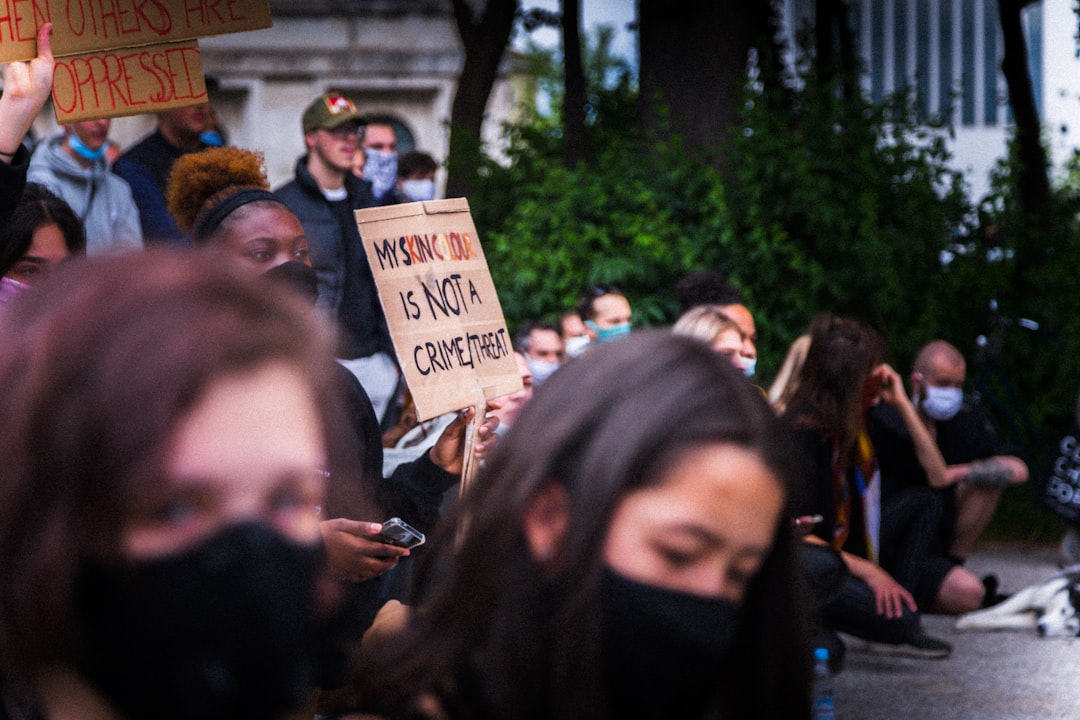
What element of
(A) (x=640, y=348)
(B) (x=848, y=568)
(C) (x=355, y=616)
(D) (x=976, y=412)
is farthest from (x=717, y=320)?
(A) (x=640, y=348)

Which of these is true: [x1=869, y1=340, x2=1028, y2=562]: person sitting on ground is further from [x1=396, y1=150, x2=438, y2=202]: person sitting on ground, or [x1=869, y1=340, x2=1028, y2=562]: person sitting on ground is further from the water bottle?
[x1=396, y1=150, x2=438, y2=202]: person sitting on ground

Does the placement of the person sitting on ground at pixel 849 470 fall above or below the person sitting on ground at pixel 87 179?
below

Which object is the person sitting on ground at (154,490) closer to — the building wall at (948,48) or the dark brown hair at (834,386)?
the dark brown hair at (834,386)

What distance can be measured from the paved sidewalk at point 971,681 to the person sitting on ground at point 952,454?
0.50m

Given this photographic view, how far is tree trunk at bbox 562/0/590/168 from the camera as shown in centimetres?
958

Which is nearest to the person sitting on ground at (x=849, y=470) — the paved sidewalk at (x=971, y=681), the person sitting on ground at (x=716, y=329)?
the paved sidewalk at (x=971, y=681)

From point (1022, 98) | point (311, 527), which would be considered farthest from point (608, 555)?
point (1022, 98)

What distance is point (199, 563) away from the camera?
1.20 metres

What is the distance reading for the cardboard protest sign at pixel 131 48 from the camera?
3721mm

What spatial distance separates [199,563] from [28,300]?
0.90ft

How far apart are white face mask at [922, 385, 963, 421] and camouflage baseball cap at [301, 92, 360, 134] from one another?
3111 millimetres

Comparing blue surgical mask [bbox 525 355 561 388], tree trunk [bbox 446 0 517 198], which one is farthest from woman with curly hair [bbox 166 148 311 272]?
tree trunk [bbox 446 0 517 198]

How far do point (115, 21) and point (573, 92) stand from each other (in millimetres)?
6500

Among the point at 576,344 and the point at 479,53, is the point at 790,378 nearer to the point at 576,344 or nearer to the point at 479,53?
the point at 576,344
